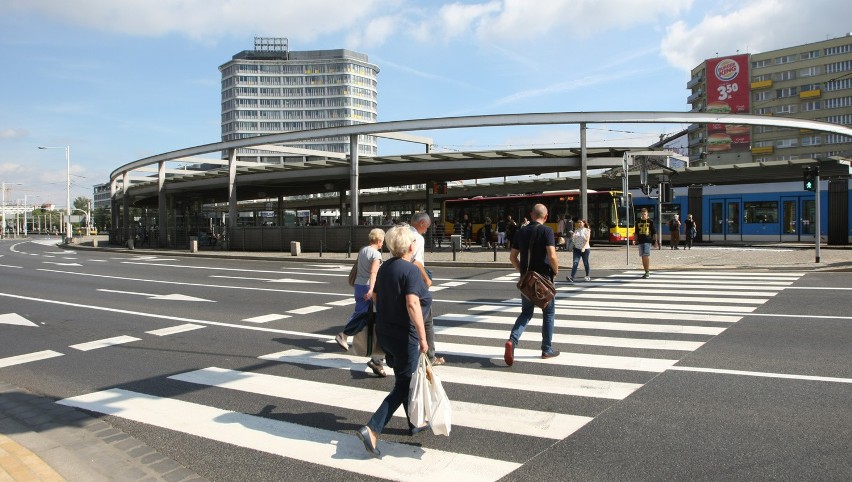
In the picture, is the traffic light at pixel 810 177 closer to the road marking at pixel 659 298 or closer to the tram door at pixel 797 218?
the tram door at pixel 797 218

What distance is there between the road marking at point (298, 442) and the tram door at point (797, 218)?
28.8 metres

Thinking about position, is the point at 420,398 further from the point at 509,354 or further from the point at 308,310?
the point at 308,310

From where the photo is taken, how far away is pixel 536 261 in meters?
6.76

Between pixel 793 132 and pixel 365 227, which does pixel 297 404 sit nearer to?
pixel 365 227

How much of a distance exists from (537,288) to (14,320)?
10.0m

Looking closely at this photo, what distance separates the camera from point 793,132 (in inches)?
3314

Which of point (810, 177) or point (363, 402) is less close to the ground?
point (810, 177)

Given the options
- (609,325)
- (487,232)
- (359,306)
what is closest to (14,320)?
(359,306)

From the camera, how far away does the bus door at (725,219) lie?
28.9 m

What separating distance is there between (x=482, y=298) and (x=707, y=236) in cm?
2169

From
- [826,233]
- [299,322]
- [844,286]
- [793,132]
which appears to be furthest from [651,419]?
[793,132]

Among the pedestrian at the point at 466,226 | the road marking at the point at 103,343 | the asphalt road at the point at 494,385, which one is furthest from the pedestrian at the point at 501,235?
the road marking at the point at 103,343

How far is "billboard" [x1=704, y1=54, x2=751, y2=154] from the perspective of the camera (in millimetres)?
88375

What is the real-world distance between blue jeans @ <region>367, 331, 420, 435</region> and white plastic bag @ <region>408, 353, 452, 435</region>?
0.30ft
